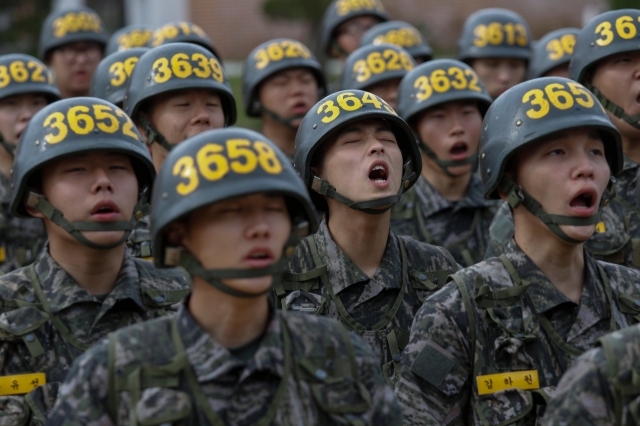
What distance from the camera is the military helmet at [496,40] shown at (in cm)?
1052

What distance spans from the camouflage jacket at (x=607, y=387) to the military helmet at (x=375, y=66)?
18.9 feet

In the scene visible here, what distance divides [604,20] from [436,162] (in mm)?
1441

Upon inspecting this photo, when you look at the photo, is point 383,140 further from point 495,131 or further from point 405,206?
point 405,206

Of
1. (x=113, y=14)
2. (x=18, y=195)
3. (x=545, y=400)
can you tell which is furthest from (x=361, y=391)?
(x=113, y=14)

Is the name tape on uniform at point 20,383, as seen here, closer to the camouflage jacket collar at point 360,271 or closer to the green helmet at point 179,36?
the camouflage jacket collar at point 360,271

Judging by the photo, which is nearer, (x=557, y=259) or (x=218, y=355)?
(x=218, y=355)

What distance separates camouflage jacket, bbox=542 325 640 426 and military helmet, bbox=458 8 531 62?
22.8ft

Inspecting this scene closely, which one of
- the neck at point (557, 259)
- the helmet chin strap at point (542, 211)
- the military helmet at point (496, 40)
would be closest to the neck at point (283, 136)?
the military helmet at point (496, 40)

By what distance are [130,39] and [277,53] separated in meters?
2.23

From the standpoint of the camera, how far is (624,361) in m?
3.76

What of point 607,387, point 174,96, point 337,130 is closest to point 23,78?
point 174,96

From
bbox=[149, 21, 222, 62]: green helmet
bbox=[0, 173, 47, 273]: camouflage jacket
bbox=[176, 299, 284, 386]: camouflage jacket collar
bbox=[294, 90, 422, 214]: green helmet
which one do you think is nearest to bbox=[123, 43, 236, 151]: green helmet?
bbox=[0, 173, 47, 273]: camouflage jacket

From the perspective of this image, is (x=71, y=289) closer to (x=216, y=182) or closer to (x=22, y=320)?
(x=22, y=320)

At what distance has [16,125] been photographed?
8422 millimetres
